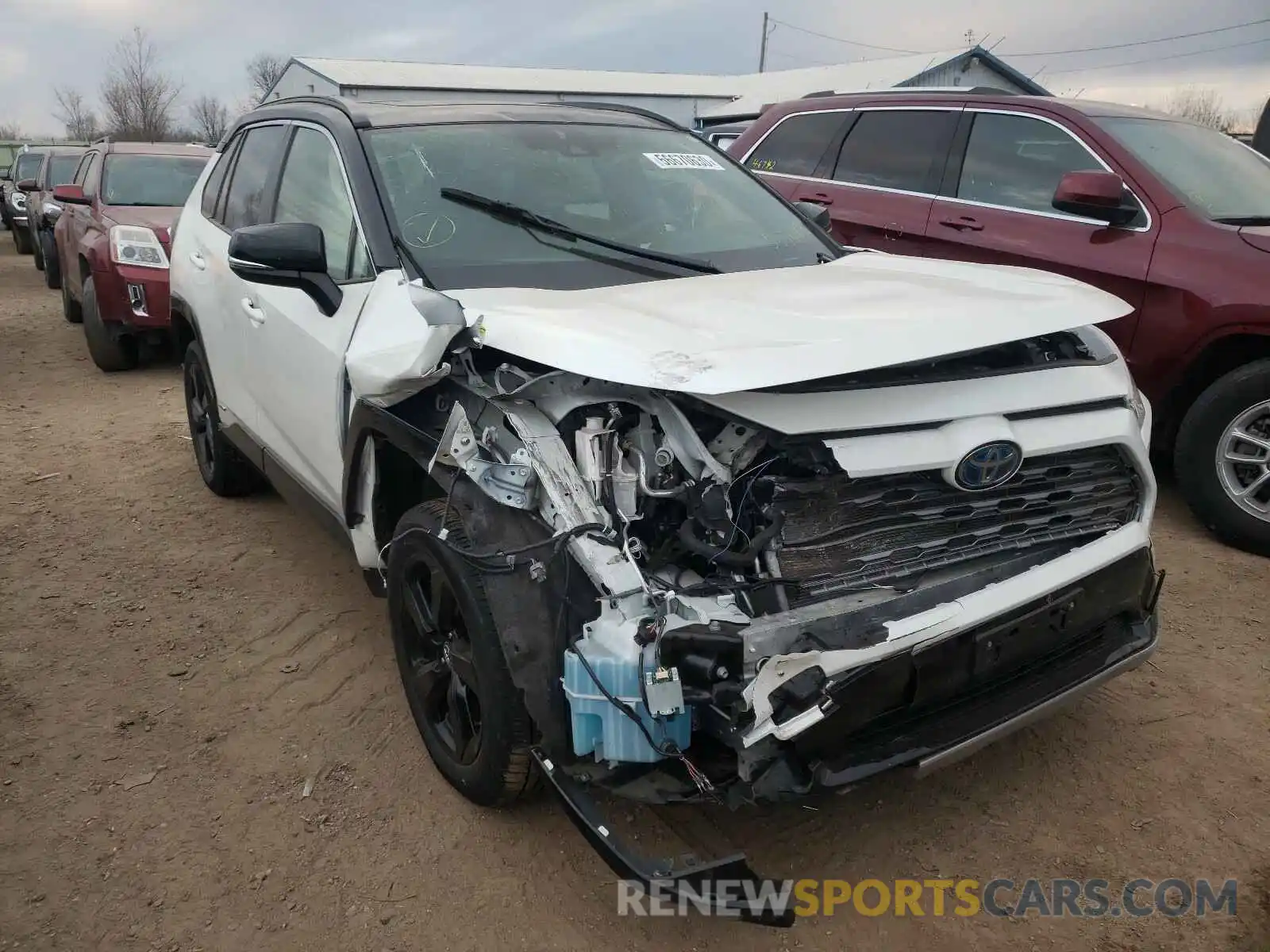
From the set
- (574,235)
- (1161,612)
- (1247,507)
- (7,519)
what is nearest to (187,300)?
(7,519)

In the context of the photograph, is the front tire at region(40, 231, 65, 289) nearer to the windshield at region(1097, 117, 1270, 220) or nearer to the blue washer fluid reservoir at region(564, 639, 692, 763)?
the windshield at region(1097, 117, 1270, 220)

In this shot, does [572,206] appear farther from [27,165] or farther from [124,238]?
[27,165]

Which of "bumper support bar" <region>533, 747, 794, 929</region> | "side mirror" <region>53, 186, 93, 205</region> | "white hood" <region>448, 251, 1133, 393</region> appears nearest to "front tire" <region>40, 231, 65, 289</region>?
"side mirror" <region>53, 186, 93, 205</region>

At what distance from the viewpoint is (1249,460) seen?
4.12m

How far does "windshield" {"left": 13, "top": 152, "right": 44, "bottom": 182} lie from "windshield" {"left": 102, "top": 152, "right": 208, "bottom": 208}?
9.98 meters

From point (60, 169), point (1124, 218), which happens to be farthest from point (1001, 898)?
point (60, 169)

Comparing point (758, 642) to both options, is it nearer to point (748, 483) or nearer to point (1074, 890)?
point (748, 483)

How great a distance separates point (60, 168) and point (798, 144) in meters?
11.9

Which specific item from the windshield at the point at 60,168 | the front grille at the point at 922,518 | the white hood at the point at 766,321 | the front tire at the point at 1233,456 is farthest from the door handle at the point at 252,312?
the windshield at the point at 60,168

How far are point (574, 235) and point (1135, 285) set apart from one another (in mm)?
3005

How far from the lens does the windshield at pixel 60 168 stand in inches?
524

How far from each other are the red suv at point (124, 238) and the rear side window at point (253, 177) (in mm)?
3759

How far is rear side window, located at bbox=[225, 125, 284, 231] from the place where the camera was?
12.5ft

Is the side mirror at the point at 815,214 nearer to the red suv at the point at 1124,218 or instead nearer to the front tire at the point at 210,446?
the red suv at the point at 1124,218
